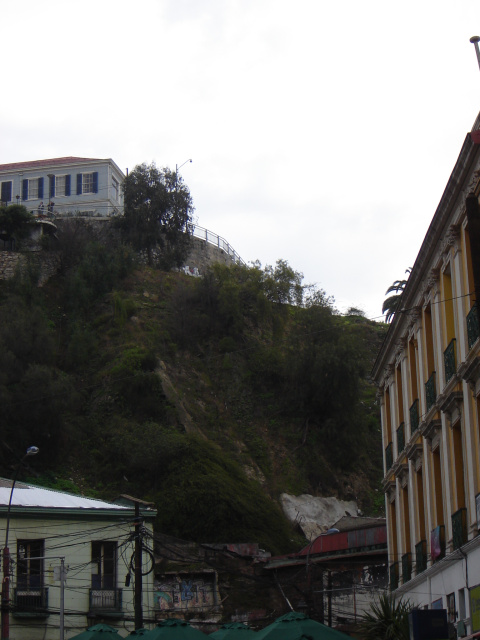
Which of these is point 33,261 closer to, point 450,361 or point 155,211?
point 155,211

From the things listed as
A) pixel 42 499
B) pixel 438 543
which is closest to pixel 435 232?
pixel 438 543

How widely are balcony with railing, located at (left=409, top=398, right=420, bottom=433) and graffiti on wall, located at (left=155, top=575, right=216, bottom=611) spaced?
547 inches

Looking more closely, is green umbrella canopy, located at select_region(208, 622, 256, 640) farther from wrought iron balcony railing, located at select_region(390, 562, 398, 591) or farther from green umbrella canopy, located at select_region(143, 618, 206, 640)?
wrought iron balcony railing, located at select_region(390, 562, 398, 591)

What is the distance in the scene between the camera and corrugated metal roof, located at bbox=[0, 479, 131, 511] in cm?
2986

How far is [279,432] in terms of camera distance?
51719mm

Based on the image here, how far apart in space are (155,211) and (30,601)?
37.1 metres

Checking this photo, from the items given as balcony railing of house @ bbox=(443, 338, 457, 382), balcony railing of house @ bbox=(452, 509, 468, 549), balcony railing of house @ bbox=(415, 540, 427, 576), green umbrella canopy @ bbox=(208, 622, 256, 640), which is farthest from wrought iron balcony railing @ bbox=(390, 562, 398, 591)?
balcony railing of house @ bbox=(443, 338, 457, 382)

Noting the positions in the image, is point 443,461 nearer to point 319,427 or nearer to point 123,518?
point 123,518

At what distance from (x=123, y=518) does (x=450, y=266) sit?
1550cm

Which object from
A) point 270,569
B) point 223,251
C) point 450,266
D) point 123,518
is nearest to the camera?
point 450,266

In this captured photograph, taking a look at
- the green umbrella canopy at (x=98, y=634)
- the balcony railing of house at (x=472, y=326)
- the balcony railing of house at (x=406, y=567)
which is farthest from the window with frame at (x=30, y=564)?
the balcony railing of house at (x=472, y=326)

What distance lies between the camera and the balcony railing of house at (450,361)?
19656 mm

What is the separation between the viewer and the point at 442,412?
20672 mm

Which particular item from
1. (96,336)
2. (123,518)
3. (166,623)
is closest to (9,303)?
(96,336)
